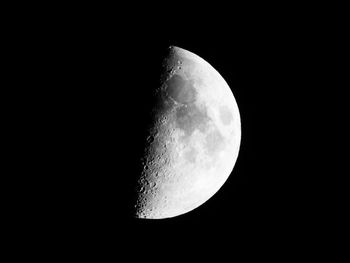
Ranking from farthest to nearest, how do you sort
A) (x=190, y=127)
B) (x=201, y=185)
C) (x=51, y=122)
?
1. (x=201, y=185)
2. (x=190, y=127)
3. (x=51, y=122)

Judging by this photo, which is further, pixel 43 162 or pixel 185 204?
pixel 185 204

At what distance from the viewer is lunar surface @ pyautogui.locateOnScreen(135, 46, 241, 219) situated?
4.04 meters

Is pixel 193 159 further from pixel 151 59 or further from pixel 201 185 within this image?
pixel 151 59

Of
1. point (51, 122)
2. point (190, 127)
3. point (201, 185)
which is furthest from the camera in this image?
point (201, 185)

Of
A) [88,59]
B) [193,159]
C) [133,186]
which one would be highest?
[88,59]

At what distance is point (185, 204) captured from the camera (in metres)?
4.52

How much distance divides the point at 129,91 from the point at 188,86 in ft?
2.33

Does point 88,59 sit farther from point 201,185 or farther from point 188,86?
point 201,185

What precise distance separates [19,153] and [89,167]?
2.35 feet

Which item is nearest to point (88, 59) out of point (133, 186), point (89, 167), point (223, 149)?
point (89, 167)

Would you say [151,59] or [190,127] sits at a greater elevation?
[151,59]

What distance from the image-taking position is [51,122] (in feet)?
12.3

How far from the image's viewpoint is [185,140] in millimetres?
4066

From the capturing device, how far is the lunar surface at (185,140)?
4.04 m
